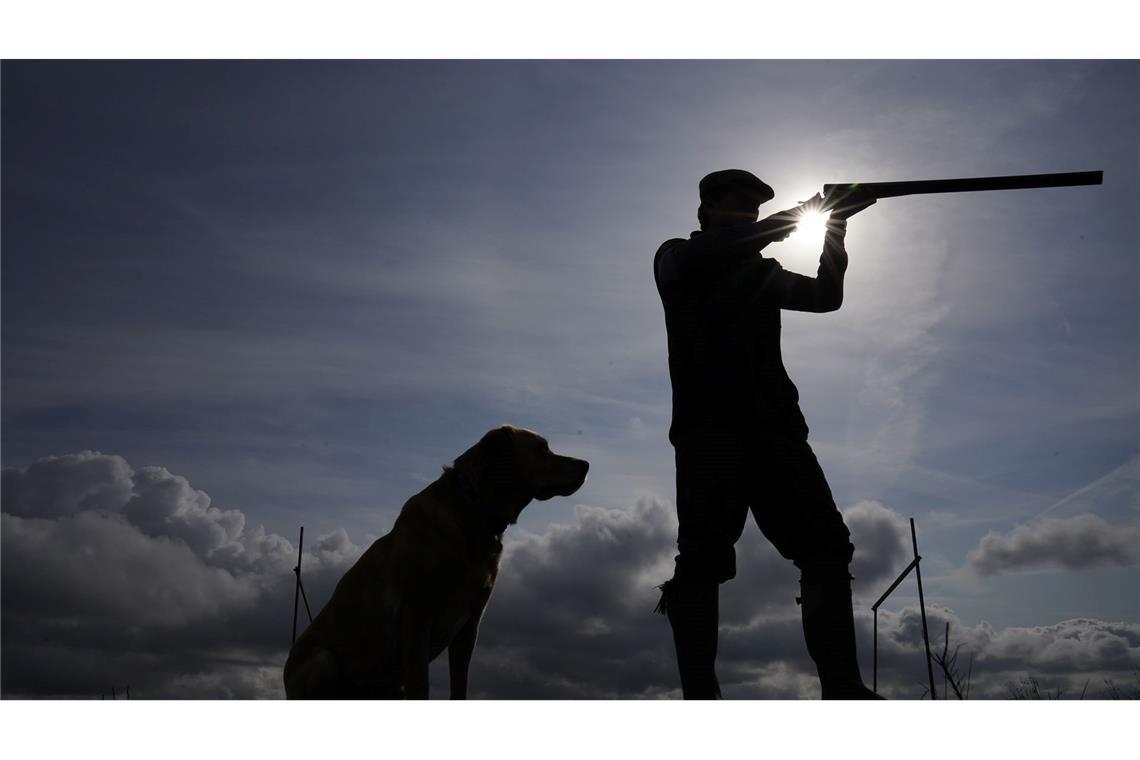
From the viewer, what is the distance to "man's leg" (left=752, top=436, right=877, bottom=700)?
4305mm

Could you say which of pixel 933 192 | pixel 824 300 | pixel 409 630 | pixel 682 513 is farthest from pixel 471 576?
pixel 933 192

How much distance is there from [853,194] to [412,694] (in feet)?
14.4

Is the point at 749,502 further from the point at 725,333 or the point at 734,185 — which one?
the point at 734,185

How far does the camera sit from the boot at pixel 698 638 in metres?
4.34

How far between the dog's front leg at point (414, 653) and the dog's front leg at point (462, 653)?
0.42 m

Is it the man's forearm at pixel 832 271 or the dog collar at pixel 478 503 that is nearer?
the man's forearm at pixel 832 271

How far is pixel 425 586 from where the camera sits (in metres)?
5.82

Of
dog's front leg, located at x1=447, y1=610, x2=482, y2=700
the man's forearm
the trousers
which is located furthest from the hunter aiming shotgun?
dog's front leg, located at x1=447, y1=610, x2=482, y2=700

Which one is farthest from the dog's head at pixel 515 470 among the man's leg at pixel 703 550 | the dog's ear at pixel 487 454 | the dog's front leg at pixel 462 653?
the man's leg at pixel 703 550

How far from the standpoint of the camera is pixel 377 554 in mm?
6098

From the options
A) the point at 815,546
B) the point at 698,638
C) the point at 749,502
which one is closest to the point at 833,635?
the point at 815,546

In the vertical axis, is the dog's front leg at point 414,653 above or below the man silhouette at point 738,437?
below

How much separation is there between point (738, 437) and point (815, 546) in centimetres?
72

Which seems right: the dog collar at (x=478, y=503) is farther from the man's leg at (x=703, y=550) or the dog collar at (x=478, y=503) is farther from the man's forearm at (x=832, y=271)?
the man's forearm at (x=832, y=271)
